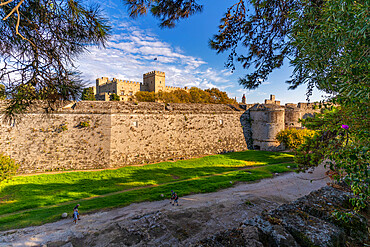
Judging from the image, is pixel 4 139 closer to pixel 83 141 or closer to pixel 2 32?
pixel 83 141

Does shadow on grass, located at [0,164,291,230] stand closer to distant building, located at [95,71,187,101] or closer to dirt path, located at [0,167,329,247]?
dirt path, located at [0,167,329,247]

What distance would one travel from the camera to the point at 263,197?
403 inches

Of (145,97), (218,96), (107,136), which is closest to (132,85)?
(145,97)

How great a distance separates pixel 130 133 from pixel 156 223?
1096 centimetres

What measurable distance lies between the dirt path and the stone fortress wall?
8.03 metres

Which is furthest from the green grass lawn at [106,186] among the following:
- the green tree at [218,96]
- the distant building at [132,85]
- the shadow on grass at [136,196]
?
the distant building at [132,85]

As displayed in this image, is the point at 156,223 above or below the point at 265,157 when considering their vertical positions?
below

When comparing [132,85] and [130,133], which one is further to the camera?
[132,85]

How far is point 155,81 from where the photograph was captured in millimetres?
53594

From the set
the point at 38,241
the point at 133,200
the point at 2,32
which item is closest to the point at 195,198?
the point at 133,200

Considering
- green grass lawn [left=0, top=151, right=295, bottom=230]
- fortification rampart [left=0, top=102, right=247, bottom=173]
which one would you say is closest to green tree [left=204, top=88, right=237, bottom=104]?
fortification rampart [left=0, top=102, right=247, bottom=173]

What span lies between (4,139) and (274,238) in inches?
763

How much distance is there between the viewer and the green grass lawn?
9.05 m

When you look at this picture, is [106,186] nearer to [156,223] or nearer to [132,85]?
[156,223]
